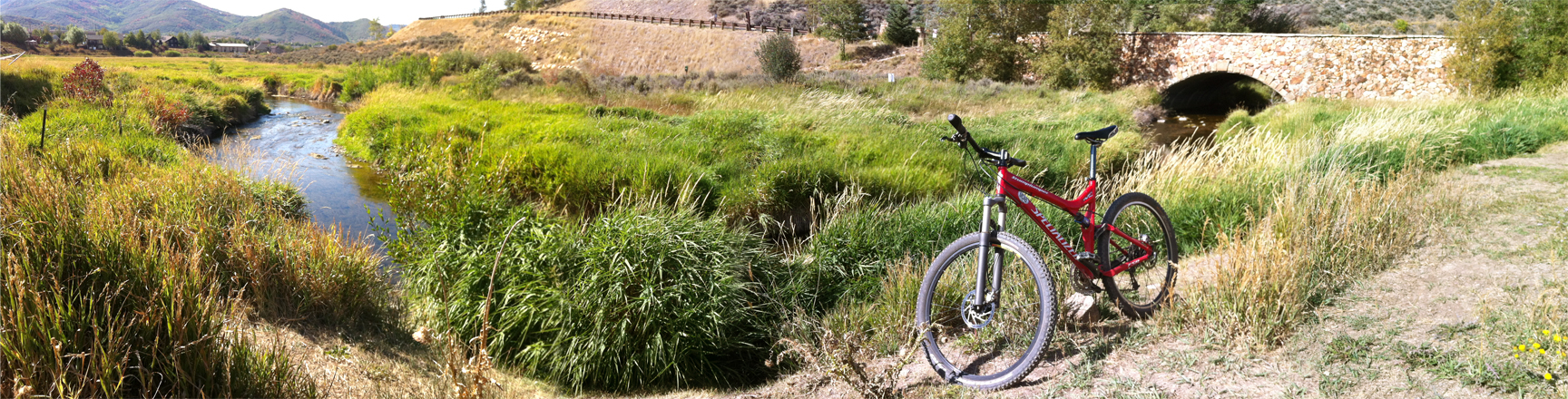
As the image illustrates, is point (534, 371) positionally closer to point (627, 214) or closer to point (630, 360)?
point (630, 360)

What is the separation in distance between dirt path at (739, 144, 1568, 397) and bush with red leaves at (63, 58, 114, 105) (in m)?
13.9

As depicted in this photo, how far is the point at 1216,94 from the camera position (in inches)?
1277

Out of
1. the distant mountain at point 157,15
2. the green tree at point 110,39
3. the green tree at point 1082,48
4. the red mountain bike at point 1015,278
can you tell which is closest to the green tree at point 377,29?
the distant mountain at point 157,15

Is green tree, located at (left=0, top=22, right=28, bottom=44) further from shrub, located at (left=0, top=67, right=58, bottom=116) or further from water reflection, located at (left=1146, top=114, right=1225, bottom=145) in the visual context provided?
water reflection, located at (left=1146, top=114, right=1225, bottom=145)

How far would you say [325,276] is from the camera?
213 inches

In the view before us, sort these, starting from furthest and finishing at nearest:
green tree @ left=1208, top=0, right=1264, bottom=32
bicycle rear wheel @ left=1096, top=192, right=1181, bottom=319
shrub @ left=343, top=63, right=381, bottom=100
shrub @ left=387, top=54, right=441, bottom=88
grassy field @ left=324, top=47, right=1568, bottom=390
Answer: green tree @ left=1208, top=0, right=1264, bottom=32, shrub @ left=343, top=63, right=381, bottom=100, shrub @ left=387, top=54, right=441, bottom=88, grassy field @ left=324, top=47, right=1568, bottom=390, bicycle rear wheel @ left=1096, top=192, right=1181, bottom=319

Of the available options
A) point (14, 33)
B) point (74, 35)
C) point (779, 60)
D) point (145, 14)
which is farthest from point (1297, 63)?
point (145, 14)

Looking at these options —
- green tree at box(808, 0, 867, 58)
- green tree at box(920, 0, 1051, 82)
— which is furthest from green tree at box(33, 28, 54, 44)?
green tree at box(808, 0, 867, 58)

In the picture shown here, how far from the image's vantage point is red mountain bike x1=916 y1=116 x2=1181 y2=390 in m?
3.40

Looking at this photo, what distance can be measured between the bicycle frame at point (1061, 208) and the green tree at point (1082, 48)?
88.4ft

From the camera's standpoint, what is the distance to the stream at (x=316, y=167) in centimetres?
1001

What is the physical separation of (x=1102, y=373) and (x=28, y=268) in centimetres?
→ 426

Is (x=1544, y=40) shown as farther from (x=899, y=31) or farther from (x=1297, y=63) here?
(x=899, y=31)

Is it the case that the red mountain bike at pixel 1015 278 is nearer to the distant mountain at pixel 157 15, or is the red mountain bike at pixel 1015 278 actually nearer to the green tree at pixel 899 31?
the green tree at pixel 899 31
